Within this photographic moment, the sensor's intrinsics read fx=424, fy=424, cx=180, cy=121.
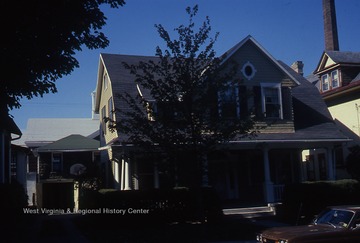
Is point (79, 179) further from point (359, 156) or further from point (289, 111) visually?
point (359, 156)

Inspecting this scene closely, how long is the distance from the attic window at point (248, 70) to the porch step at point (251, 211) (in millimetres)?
6595

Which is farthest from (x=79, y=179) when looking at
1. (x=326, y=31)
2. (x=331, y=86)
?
(x=326, y=31)

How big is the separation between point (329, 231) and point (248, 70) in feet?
46.0

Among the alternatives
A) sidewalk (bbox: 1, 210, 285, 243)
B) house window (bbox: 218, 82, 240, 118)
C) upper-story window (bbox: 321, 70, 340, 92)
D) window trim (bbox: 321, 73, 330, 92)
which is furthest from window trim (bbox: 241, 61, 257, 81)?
house window (bbox: 218, 82, 240, 118)

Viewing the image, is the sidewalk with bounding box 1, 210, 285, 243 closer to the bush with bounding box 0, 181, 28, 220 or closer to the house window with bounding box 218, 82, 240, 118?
the bush with bounding box 0, 181, 28, 220

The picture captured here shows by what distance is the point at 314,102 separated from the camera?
80.2 ft

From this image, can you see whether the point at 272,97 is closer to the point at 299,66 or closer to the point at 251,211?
the point at 251,211

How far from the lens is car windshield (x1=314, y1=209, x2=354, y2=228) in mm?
9016

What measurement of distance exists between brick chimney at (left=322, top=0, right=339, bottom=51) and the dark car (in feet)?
78.8

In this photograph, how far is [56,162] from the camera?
31688 mm

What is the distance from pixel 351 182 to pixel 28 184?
2372cm

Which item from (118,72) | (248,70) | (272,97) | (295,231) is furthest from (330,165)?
(295,231)

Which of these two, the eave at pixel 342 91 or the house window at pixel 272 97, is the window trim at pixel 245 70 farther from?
the eave at pixel 342 91

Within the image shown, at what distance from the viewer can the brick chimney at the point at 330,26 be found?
31.1 m
